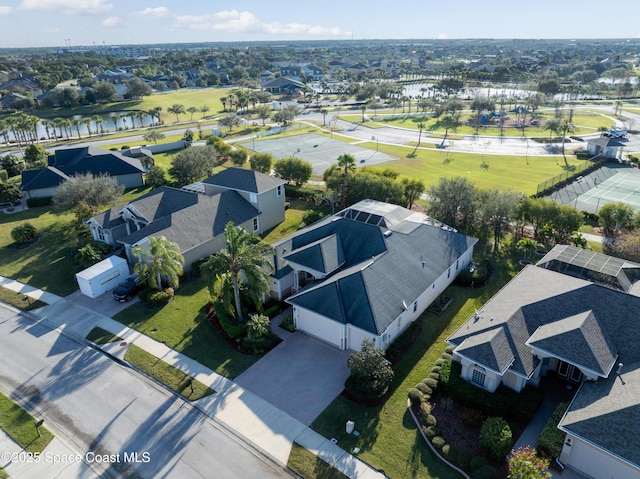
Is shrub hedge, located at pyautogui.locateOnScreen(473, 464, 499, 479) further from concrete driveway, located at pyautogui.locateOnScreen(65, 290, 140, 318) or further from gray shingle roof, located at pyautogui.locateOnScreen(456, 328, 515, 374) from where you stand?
concrete driveway, located at pyautogui.locateOnScreen(65, 290, 140, 318)

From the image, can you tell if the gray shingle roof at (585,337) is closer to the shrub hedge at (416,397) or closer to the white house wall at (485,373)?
the white house wall at (485,373)

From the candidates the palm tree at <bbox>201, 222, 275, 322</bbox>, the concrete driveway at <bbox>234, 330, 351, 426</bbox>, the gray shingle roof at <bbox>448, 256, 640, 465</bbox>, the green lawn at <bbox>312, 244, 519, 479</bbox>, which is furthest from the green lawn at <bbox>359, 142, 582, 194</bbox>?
the concrete driveway at <bbox>234, 330, 351, 426</bbox>

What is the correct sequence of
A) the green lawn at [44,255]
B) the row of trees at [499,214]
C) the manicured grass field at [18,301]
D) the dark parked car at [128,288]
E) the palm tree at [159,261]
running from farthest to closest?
the row of trees at [499,214] < the green lawn at [44,255] < the dark parked car at [128,288] < the manicured grass field at [18,301] < the palm tree at [159,261]

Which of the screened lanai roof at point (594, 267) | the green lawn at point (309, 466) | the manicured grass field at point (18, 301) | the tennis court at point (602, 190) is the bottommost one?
the tennis court at point (602, 190)

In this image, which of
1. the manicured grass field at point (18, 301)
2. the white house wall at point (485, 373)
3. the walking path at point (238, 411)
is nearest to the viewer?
the walking path at point (238, 411)

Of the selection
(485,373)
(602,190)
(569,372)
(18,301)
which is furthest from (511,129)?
(18,301)

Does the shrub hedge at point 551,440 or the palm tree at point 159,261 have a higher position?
the palm tree at point 159,261

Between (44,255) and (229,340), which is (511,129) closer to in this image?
(229,340)

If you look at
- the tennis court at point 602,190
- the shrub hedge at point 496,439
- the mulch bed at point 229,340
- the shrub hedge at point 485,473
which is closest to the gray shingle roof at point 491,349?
the shrub hedge at point 496,439
